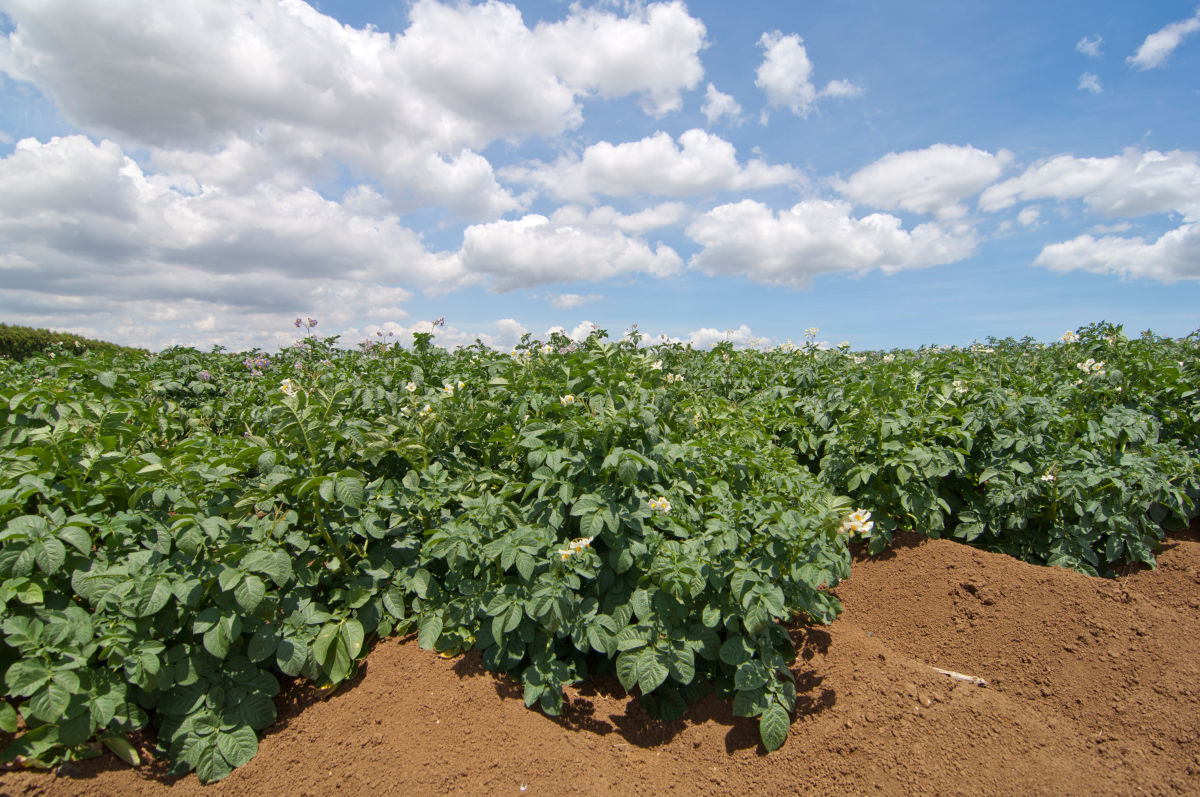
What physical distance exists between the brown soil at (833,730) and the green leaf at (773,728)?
3.0 inches

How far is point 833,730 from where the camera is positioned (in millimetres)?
2445

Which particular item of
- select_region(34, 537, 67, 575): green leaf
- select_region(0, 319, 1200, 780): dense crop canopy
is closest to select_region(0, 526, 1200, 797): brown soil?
select_region(0, 319, 1200, 780): dense crop canopy

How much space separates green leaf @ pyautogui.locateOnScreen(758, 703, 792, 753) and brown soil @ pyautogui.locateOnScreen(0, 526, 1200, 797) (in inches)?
3.0

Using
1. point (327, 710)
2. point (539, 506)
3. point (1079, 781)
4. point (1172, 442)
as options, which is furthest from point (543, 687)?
point (1172, 442)

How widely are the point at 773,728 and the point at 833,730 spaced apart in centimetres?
30

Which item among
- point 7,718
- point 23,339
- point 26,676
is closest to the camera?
point 26,676

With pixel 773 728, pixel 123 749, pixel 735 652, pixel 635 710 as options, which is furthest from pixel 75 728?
pixel 773 728

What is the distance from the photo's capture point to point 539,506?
9.33 ft

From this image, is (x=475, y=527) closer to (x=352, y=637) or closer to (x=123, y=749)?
(x=352, y=637)

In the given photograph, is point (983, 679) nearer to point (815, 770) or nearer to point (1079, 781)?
point (1079, 781)

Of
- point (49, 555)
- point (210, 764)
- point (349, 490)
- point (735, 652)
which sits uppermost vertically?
point (349, 490)

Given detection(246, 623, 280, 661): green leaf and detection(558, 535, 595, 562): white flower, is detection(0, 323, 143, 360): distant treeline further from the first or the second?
detection(558, 535, 595, 562): white flower

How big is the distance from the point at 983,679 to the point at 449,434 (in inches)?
125

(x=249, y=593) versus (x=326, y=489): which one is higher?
(x=326, y=489)
